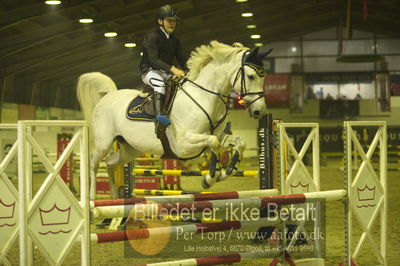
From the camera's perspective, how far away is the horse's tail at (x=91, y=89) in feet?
20.3

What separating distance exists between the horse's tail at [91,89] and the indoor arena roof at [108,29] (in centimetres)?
572

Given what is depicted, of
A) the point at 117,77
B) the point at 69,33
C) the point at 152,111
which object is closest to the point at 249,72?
the point at 152,111

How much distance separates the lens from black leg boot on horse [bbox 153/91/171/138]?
4.77 m

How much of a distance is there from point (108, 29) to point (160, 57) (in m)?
9.97

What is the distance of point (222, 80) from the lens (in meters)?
4.75

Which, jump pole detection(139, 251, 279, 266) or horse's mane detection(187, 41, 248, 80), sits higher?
horse's mane detection(187, 41, 248, 80)

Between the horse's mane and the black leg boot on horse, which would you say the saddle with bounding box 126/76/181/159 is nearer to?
the black leg boot on horse

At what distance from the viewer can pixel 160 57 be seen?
4980 millimetres

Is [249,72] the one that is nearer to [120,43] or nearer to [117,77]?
[120,43]

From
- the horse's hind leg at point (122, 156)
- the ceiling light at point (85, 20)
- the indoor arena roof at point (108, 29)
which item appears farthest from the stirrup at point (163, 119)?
the ceiling light at point (85, 20)

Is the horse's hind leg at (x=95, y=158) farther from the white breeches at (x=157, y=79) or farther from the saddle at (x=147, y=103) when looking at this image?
the white breeches at (x=157, y=79)

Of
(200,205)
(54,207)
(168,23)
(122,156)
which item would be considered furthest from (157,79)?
(54,207)

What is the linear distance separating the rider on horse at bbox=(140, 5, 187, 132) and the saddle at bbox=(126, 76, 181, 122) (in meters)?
0.05

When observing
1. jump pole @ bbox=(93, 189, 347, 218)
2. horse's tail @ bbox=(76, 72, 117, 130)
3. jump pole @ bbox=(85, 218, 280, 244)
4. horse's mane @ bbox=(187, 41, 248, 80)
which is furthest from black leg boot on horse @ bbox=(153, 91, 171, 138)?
horse's tail @ bbox=(76, 72, 117, 130)
